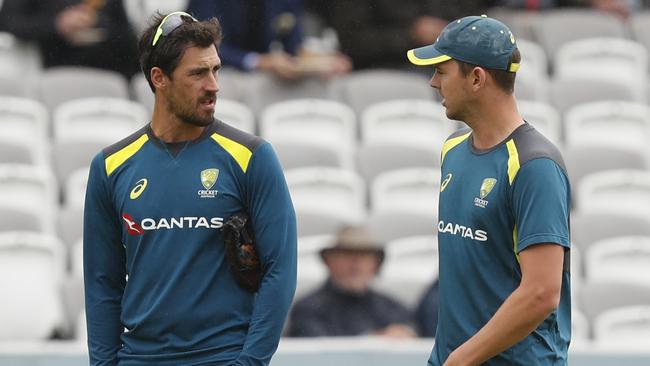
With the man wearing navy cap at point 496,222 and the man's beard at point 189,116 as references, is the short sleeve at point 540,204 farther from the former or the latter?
the man's beard at point 189,116

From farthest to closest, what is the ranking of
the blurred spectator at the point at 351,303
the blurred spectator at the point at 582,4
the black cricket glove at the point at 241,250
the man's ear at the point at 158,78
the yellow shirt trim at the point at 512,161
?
the blurred spectator at the point at 582,4 → the blurred spectator at the point at 351,303 → the man's ear at the point at 158,78 → the black cricket glove at the point at 241,250 → the yellow shirt trim at the point at 512,161

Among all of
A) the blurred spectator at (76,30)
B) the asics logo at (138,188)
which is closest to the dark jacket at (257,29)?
the blurred spectator at (76,30)

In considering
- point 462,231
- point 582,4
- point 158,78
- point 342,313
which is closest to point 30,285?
point 342,313

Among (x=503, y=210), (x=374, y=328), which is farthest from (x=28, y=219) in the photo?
(x=503, y=210)

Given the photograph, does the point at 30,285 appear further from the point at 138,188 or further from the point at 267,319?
the point at 267,319

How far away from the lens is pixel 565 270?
4121 millimetres

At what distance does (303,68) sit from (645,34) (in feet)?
12.5

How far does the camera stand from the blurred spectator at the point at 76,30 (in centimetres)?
1071

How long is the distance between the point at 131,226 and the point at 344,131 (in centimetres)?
621

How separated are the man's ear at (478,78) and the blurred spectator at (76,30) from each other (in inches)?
277

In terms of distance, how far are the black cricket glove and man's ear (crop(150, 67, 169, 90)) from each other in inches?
19.4

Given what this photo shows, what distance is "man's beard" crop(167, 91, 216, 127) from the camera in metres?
4.36

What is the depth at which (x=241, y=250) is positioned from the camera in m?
4.32

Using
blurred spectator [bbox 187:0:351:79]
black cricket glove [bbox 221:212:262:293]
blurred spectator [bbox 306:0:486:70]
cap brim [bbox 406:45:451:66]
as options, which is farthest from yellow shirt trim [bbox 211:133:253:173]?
blurred spectator [bbox 306:0:486:70]
